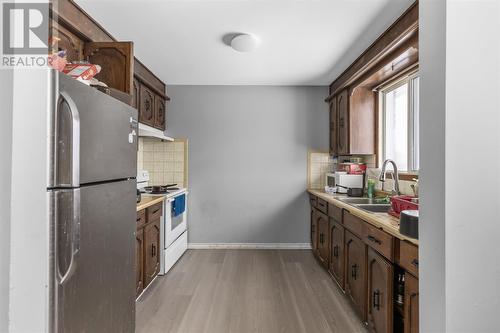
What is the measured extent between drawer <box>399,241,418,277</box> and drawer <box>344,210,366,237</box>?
0.47 meters

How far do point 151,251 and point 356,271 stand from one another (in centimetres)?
183

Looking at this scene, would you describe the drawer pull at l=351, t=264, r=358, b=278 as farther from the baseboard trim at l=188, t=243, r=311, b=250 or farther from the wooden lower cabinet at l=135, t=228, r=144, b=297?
the wooden lower cabinet at l=135, t=228, r=144, b=297

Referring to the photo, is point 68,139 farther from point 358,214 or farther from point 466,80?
point 358,214

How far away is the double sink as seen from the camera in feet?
7.34

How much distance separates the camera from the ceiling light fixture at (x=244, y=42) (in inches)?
87.4

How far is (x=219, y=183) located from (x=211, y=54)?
1.74 meters

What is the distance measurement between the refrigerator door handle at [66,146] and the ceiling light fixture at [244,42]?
1700mm

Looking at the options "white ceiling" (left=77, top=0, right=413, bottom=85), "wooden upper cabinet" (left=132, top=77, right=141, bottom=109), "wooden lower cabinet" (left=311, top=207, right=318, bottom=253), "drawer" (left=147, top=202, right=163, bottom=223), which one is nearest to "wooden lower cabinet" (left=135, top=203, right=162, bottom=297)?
"drawer" (left=147, top=202, right=163, bottom=223)

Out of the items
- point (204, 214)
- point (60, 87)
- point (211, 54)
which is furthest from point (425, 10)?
point (204, 214)

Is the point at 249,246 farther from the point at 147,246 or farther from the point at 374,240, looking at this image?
the point at 374,240

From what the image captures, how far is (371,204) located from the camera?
7.91 ft

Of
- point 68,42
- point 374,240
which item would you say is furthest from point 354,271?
point 68,42

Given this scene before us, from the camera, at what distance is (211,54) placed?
8.64 feet
